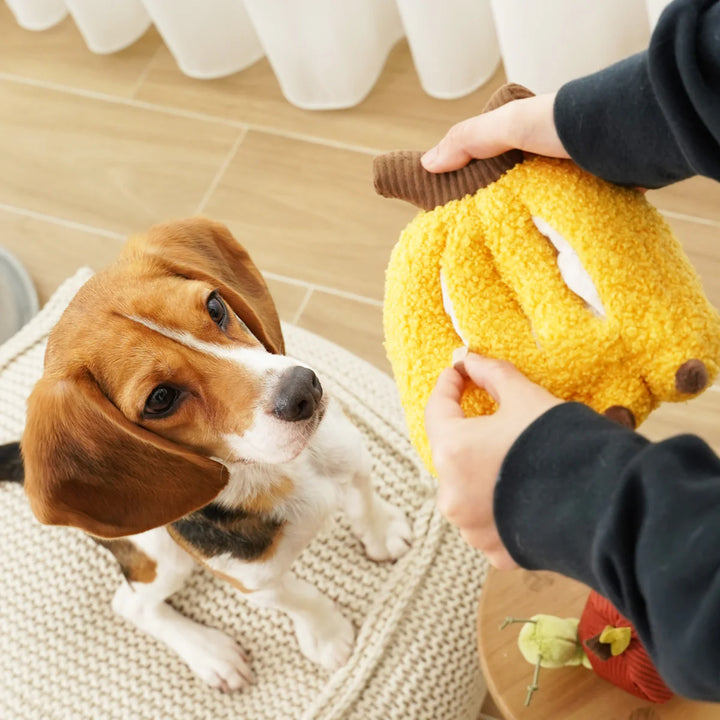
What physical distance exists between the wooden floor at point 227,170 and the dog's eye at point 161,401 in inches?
35.6

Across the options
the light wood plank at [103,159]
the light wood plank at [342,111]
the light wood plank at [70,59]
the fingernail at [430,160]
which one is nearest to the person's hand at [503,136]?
the fingernail at [430,160]

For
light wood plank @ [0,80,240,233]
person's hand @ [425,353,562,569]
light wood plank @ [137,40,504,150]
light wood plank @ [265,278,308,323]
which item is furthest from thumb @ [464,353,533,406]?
light wood plank @ [0,80,240,233]

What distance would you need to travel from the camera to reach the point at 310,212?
7.43 ft

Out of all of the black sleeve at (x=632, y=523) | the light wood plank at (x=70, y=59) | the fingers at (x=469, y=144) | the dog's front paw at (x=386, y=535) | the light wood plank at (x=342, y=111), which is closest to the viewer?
the black sleeve at (x=632, y=523)

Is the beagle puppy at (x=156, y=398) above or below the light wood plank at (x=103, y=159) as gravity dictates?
above

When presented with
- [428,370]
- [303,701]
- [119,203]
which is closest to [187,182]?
[119,203]

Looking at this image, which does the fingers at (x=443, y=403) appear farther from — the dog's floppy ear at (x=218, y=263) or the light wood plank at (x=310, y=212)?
the light wood plank at (x=310, y=212)

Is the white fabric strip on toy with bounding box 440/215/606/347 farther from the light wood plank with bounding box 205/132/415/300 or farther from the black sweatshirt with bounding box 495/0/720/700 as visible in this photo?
the light wood plank with bounding box 205/132/415/300

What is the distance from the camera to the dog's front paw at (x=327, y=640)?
5.01 ft

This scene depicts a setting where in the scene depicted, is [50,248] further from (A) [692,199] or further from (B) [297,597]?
(A) [692,199]

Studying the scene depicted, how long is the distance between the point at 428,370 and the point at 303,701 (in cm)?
79

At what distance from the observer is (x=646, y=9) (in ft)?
6.07

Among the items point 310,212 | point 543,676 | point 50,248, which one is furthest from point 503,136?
point 50,248

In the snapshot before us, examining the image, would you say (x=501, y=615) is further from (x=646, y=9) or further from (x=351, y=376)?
(x=646, y=9)
